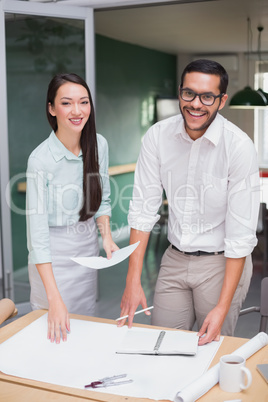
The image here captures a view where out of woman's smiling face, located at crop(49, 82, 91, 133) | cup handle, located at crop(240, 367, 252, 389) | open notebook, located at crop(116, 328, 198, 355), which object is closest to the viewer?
cup handle, located at crop(240, 367, 252, 389)

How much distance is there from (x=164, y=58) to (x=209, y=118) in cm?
692

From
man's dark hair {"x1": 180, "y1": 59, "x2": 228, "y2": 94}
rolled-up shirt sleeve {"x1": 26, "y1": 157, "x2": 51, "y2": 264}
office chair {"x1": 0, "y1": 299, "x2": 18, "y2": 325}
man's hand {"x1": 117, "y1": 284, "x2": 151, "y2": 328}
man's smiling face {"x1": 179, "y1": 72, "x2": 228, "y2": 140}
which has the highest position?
man's dark hair {"x1": 180, "y1": 59, "x2": 228, "y2": 94}

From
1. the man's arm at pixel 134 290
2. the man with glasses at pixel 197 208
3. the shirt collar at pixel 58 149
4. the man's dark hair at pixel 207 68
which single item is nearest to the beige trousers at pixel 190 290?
the man with glasses at pixel 197 208

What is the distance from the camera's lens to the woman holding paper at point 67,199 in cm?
190

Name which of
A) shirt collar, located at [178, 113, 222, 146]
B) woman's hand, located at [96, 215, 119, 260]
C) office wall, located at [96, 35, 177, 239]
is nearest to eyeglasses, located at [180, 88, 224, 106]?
shirt collar, located at [178, 113, 222, 146]

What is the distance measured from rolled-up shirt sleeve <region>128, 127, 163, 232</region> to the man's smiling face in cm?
20

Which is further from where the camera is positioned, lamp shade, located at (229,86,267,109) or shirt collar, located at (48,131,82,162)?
lamp shade, located at (229,86,267,109)

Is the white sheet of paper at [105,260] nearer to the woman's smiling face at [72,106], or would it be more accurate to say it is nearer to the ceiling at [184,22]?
the woman's smiling face at [72,106]

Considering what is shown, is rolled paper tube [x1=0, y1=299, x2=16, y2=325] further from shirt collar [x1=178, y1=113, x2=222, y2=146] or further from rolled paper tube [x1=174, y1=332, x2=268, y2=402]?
shirt collar [x1=178, y1=113, x2=222, y2=146]

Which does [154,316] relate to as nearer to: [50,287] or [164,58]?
[50,287]

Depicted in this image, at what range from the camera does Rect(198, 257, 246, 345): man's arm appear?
167cm

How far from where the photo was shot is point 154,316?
2.12m

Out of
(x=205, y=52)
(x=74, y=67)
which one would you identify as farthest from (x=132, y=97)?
(x=74, y=67)

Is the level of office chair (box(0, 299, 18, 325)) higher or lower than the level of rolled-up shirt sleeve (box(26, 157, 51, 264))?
lower
